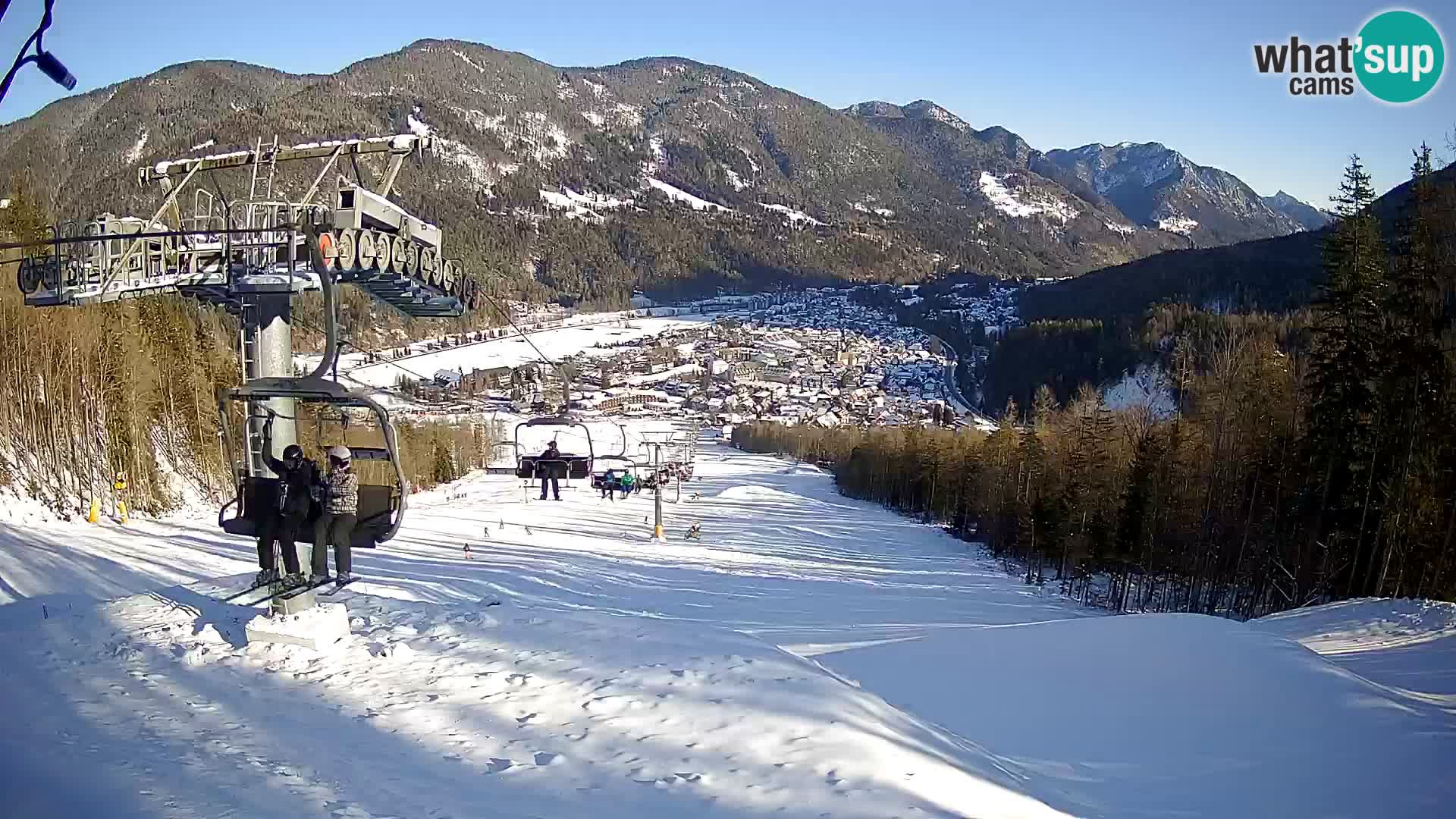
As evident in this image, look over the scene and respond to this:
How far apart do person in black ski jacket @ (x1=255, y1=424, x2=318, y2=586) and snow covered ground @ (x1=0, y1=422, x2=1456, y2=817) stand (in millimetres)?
838

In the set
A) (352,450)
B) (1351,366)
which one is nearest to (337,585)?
(352,450)

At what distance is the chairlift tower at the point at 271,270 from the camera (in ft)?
26.9

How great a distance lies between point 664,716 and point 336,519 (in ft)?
13.5

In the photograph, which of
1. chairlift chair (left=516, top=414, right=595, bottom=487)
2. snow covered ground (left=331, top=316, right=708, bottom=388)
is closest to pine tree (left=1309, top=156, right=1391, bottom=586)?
chairlift chair (left=516, top=414, right=595, bottom=487)

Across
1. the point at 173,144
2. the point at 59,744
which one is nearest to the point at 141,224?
the point at 59,744

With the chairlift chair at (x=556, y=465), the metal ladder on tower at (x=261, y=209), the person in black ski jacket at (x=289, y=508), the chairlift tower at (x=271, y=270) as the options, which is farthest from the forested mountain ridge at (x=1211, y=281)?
the person in black ski jacket at (x=289, y=508)

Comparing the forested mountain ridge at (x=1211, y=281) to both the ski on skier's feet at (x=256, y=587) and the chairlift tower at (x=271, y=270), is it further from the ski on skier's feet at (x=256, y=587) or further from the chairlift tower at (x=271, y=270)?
the ski on skier's feet at (x=256, y=587)

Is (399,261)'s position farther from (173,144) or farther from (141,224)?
(173,144)

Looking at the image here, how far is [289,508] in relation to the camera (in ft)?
27.8

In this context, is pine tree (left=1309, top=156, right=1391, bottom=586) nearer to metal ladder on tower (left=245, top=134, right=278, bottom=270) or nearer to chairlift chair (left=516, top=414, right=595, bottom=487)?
chairlift chair (left=516, top=414, right=595, bottom=487)

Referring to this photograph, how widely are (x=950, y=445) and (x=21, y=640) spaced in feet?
195

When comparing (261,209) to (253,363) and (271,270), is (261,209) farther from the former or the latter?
(253,363)

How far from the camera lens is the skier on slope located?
8.49 meters

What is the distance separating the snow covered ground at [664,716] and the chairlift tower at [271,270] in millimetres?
1658
